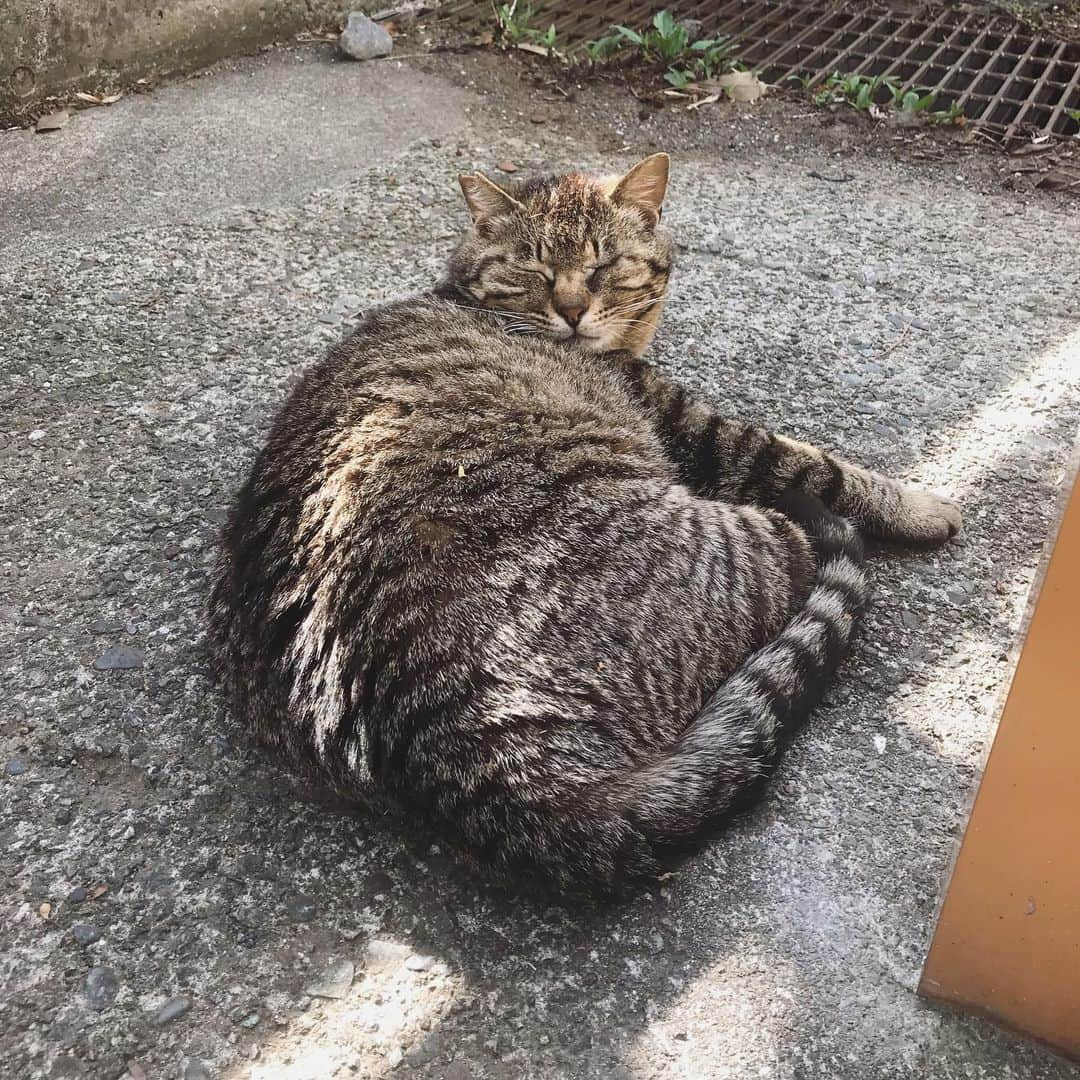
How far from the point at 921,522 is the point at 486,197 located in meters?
1.70

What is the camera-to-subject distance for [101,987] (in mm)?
2018

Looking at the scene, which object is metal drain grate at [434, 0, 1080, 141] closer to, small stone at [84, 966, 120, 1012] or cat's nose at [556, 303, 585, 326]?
cat's nose at [556, 303, 585, 326]

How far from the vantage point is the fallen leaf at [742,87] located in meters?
5.39

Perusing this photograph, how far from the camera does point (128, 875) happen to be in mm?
2217

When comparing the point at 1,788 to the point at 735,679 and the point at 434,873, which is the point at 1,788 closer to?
the point at 434,873

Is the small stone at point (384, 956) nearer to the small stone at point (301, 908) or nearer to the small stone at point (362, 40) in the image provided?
the small stone at point (301, 908)

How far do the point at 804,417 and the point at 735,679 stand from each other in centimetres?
148

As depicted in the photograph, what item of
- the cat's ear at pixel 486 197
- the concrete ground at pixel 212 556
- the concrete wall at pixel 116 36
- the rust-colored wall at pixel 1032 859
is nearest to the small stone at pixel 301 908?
the concrete ground at pixel 212 556

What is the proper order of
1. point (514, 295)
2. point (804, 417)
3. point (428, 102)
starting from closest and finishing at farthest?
point (514, 295) < point (804, 417) < point (428, 102)

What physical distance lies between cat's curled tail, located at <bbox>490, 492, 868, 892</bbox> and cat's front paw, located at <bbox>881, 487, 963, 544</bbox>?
387mm

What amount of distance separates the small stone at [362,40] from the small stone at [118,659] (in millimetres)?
4189

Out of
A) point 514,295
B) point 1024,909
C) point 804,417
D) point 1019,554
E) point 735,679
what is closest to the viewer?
point 1024,909

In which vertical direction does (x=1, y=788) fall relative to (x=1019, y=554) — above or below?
below

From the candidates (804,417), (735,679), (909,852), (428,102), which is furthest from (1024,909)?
(428,102)
